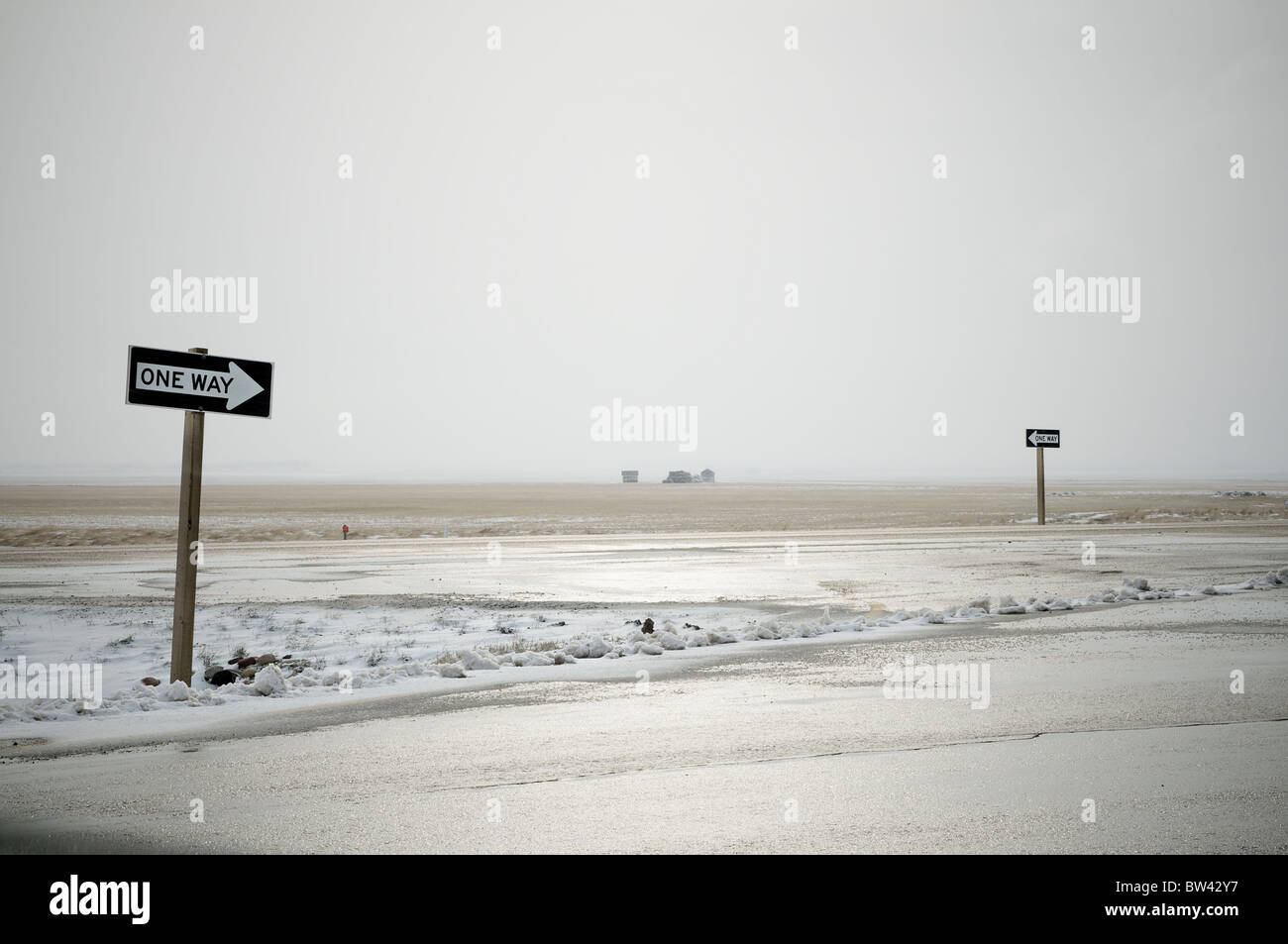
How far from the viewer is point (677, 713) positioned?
7.60 m

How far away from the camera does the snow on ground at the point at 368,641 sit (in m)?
8.45

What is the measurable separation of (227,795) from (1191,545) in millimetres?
27794

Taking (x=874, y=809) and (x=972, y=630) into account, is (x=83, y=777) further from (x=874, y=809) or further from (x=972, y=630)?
(x=972, y=630)

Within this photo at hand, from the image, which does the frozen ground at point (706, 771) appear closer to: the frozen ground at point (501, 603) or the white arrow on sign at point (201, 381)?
the frozen ground at point (501, 603)

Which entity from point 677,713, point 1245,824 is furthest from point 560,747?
point 1245,824

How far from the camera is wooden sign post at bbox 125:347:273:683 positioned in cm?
834

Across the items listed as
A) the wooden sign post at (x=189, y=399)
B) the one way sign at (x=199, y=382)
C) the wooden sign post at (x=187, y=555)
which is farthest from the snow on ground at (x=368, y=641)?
the one way sign at (x=199, y=382)

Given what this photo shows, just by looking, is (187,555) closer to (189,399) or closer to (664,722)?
(189,399)

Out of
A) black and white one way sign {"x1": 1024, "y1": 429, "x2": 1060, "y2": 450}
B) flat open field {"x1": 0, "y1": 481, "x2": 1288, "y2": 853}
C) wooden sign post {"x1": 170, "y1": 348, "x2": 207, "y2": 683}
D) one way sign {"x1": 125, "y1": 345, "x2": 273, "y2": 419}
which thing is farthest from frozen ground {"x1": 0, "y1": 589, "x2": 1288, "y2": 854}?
black and white one way sign {"x1": 1024, "y1": 429, "x2": 1060, "y2": 450}

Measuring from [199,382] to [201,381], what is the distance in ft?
0.07

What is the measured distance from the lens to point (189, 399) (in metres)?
8.54

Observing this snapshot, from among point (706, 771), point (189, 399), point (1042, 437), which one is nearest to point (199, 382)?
point (189, 399)

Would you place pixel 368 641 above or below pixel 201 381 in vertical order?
below

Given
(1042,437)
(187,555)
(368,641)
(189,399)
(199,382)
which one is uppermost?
(1042,437)
